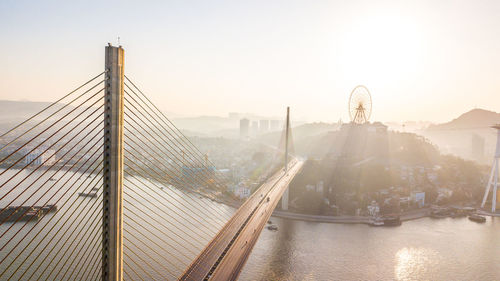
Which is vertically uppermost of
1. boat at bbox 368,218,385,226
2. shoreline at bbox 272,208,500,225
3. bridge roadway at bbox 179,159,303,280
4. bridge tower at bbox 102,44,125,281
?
bridge tower at bbox 102,44,125,281

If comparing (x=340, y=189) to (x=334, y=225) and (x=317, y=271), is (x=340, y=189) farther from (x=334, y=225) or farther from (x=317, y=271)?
(x=317, y=271)

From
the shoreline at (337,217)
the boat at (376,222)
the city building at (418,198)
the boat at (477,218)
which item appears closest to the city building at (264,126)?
the city building at (418,198)

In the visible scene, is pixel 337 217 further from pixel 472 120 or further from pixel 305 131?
pixel 472 120

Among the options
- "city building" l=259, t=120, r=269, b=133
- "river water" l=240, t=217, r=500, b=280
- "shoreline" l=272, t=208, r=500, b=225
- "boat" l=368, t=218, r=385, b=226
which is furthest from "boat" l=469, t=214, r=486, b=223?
"city building" l=259, t=120, r=269, b=133

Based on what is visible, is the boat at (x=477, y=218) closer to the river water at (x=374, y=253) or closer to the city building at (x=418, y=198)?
the river water at (x=374, y=253)

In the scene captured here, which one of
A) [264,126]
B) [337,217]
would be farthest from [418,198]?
[264,126]

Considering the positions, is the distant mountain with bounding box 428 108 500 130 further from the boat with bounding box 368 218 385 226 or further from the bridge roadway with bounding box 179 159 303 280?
the bridge roadway with bounding box 179 159 303 280
